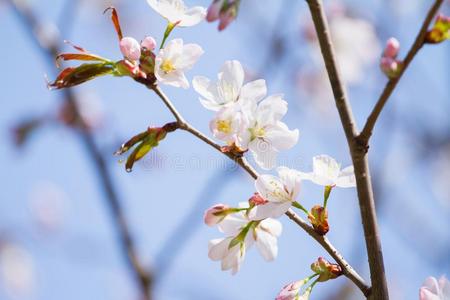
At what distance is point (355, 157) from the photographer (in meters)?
0.81

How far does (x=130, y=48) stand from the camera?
0.92 m

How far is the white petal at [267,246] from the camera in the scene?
3.25ft

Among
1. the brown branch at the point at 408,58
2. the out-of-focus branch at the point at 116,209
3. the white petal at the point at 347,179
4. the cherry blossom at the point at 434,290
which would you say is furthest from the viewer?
the out-of-focus branch at the point at 116,209

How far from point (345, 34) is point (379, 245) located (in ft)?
8.26

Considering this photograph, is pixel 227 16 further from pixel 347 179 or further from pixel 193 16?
pixel 347 179

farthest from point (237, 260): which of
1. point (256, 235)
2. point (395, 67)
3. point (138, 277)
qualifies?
point (138, 277)

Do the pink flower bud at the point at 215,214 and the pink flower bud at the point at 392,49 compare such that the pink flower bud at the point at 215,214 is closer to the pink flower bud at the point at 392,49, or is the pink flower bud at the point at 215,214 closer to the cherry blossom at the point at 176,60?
the cherry blossom at the point at 176,60

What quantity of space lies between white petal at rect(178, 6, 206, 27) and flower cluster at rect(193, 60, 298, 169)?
91mm

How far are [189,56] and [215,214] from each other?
0.26 metres

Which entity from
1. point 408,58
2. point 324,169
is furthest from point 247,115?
point 408,58

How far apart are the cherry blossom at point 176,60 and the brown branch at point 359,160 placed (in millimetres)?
245

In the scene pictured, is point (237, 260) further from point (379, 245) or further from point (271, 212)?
point (379, 245)

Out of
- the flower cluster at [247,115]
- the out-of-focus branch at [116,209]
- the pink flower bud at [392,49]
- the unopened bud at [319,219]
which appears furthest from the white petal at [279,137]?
the out-of-focus branch at [116,209]

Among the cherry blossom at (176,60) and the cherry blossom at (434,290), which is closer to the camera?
the cherry blossom at (434,290)
